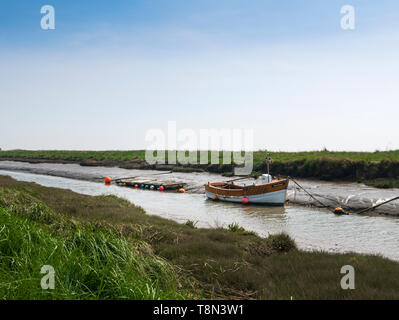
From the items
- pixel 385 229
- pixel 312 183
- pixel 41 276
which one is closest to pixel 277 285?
pixel 41 276

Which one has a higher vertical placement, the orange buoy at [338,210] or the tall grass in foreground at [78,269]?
the tall grass in foreground at [78,269]

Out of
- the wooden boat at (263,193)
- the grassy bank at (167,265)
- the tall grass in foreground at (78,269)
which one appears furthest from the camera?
the wooden boat at (263,193)

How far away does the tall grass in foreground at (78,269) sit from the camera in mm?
5516

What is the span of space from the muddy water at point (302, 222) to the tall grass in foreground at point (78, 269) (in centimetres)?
865

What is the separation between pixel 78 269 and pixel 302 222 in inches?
676

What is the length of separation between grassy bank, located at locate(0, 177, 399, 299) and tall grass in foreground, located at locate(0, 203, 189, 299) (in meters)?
0.02

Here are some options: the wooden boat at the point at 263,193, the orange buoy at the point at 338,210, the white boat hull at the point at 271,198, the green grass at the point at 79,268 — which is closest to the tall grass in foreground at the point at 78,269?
the green grass at the point at 79,268

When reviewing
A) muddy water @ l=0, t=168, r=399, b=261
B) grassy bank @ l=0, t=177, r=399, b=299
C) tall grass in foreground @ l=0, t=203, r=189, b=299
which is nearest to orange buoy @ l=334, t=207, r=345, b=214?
muddy water @ l=0, t=168, r=399, b=261

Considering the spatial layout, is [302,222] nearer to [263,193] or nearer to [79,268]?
[263,193]

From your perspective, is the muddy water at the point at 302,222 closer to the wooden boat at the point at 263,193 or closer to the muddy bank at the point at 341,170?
the wooden boat at the point at 263,193

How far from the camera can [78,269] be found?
637cm

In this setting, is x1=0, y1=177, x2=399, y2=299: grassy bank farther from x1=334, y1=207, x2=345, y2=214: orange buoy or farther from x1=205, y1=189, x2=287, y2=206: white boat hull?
x1=205, y1=189, x2=287, y2=206: white boat hull

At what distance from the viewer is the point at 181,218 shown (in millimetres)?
22250
